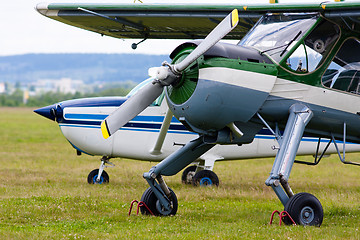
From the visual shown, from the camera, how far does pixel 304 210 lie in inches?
311

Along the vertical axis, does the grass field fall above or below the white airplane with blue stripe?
below

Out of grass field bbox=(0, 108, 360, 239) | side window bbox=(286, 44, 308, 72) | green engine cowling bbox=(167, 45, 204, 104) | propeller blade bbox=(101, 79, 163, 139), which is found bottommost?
grass field bbox=(0, 108, 360, 239)

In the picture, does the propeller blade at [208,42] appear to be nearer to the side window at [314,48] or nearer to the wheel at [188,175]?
the side window at [314,48]

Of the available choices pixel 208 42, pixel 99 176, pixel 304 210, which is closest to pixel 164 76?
pixel 208 42

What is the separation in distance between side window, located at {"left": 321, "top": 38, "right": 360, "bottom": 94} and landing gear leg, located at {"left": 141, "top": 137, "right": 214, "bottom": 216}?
6.61 feet

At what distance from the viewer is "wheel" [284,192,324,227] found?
778 cm

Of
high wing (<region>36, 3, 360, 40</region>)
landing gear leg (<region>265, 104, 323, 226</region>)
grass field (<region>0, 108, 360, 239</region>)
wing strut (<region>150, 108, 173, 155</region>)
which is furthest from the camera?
wing strut (<region>150, 108, 173, 155</region>)

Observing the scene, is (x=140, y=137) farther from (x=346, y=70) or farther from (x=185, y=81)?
(x=185, y=81)

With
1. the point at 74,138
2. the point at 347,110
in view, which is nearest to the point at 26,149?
the point at 74,138

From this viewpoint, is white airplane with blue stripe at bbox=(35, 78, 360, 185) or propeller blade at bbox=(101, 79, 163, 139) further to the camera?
white airplane with blue stripe at bbox=(35, 78, 360, 185)

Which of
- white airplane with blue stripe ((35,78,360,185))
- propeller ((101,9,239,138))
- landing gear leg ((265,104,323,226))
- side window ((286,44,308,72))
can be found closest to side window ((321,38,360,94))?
side window ((286,44,308,72))

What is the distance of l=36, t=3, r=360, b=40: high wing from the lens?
8736mm

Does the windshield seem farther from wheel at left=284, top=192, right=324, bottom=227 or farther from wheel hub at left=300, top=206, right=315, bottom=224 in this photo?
wheel hub at left=300, top=206, right=315, bottom=224

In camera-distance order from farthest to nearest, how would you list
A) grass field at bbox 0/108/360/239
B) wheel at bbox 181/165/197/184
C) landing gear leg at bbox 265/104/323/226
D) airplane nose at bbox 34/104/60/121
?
wheel at bbox 181/165/197/184
airplane nose at bbox 34/104/60/121
landing gear leg at bbox 265/104/323/226
grass field at bbox 0/108/360/239
